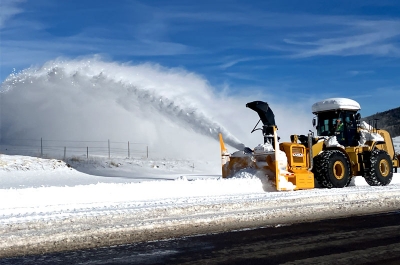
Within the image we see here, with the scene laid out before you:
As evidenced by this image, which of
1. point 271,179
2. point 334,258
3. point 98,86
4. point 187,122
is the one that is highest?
point 98,86

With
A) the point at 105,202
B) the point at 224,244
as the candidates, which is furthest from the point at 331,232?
the point at 105,202

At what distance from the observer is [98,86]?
3014 centimetres

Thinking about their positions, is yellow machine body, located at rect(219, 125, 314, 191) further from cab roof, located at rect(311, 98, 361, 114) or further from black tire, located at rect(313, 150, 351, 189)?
cab roof, located at rect(311, 98, 361, 114)

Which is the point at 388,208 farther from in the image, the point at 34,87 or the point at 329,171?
the point at 34,87

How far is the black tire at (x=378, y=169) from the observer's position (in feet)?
52.2

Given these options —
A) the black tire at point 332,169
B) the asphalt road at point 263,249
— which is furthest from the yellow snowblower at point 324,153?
the asphalt road at point 263,249

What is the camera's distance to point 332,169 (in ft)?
48.9

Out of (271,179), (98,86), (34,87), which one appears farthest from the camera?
(34,87)

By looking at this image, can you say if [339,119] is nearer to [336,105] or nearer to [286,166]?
[336,105]

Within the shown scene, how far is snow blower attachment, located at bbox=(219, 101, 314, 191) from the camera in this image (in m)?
13.9

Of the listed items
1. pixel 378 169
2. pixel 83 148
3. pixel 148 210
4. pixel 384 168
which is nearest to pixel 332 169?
pixel 378 169

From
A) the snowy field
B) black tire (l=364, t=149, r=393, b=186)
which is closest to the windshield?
black tire (l=364, t=149, r=393, b=186)

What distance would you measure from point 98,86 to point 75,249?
24172 mm

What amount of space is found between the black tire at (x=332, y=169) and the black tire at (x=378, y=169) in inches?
36.1
